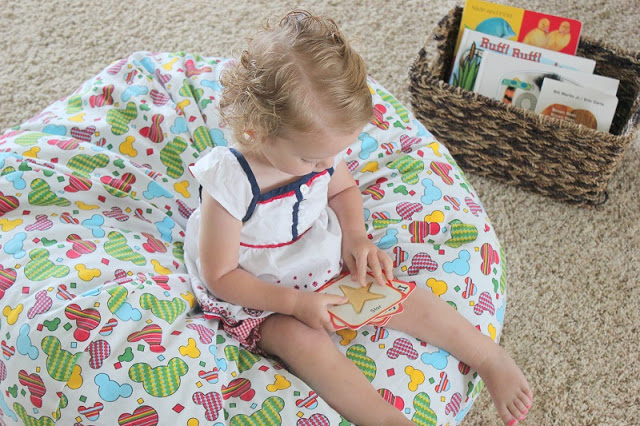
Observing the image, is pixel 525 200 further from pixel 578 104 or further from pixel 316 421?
pixel 316 421

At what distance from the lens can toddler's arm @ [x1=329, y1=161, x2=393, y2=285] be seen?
1097 mm

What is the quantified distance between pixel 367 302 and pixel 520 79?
756 mm

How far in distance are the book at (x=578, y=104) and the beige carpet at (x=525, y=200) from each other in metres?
0.20

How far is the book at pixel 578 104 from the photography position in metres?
1.48

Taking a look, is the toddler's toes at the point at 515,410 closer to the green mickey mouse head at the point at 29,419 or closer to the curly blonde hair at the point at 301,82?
the curly blonde hair at the point at 301,82

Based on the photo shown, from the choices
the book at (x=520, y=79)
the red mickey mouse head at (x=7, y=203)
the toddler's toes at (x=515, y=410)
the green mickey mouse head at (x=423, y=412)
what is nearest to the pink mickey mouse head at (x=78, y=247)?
the red mickey mouse head at (x=7, y=203)

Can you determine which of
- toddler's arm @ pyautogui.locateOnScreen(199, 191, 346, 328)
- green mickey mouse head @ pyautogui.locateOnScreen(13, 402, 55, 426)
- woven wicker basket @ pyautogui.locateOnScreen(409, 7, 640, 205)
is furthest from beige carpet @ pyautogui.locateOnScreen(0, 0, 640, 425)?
green mickey mouse head @ pyautogui.locateOnScreen(13, 402, 55, 426)

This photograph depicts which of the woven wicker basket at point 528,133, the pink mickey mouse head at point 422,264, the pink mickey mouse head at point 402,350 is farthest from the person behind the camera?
the woven wicker basket at point 528,133

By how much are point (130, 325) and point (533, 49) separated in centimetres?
108

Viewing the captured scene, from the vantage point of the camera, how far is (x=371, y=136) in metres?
1.37

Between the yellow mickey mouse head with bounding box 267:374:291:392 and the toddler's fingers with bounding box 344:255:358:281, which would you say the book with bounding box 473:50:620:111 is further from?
the yellow mickey mouse head with bounding box 267:374:291:392

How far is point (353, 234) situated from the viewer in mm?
1140

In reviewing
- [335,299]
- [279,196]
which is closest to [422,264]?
[335,299]

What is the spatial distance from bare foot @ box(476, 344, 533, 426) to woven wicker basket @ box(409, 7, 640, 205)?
0.57 m
